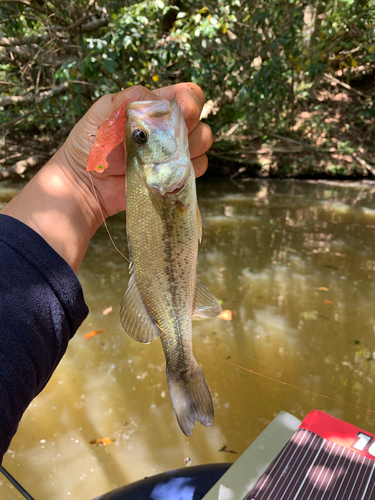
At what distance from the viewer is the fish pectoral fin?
4.29 ft

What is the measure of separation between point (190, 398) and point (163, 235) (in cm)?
58

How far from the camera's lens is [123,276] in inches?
192

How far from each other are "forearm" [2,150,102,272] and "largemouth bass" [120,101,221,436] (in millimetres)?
311

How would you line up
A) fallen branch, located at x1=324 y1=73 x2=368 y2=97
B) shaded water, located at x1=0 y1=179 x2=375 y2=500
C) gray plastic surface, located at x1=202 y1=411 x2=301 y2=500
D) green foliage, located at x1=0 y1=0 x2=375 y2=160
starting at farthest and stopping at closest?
fallen branch, located at x1=324 y1=73 x2=368 y2=97
green foliage, located at x1=0 y1=0 x2=375 y2=160
shaded water, located at x1=0 y1=179 x2=375 y2=500
gray plastic surface, located at x1=202 y1=411 x2=301 y2=500

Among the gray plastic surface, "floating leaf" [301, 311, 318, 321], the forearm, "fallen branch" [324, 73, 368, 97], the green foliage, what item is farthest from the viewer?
"fallen branch" [324, 73, 368, 97]

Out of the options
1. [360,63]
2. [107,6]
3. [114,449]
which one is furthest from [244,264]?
[360,63]

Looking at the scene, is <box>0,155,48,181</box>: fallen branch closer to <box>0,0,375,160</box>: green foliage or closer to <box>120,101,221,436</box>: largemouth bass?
<box>0,0,375,160</box>: green foliage

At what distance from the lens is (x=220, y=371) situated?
10.4ft

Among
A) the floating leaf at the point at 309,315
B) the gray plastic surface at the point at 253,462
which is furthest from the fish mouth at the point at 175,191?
the floating leaf at the point at 309,315

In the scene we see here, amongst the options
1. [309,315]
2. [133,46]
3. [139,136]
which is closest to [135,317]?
[139,136]

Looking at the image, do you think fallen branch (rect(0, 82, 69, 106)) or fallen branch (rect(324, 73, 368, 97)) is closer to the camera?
fallen branch (rect(0, 82, 69, 106))

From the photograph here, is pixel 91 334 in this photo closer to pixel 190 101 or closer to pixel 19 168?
pixel 190 101

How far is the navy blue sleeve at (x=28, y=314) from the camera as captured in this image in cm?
103

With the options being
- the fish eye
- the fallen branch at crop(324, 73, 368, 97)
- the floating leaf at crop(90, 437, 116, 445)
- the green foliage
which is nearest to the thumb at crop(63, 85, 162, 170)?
the fish eye
